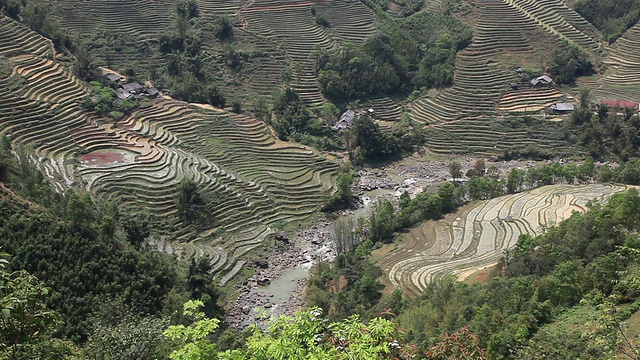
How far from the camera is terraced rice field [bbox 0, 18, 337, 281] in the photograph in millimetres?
30453

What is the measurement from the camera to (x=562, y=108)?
44.5 metres

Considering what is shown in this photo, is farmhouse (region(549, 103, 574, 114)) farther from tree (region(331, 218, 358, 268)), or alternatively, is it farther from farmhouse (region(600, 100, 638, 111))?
tree (region(331, 218, 358, 268))

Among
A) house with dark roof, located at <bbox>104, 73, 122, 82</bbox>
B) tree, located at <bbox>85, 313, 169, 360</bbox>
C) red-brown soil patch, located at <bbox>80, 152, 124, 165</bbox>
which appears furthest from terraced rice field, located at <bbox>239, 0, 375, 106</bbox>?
tree, located at <bbox>85, 313, 169, 360</bbox>

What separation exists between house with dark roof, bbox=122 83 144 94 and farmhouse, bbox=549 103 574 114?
3621 cm

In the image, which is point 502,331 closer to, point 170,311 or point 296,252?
point 170,311

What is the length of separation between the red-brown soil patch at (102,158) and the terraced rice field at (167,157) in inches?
4.7

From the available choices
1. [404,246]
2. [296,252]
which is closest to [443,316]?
[404,246]

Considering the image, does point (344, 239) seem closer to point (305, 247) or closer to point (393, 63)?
point (305, 247)

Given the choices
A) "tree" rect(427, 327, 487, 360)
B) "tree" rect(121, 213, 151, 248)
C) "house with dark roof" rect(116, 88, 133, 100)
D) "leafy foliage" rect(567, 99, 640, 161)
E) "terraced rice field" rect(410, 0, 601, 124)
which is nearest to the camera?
"tree" rect(427, 327, 487, 360)

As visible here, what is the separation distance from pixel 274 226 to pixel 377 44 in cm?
2493

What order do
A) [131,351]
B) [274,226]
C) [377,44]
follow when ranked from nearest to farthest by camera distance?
[131,351], [274,226], [377,44]

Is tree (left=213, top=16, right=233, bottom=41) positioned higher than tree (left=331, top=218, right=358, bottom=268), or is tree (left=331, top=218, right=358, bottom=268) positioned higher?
tree (left=213, top=16, right=233, bottom=41)

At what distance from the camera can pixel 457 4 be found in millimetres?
56375

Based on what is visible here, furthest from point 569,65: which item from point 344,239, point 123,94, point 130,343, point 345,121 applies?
point 130,343
